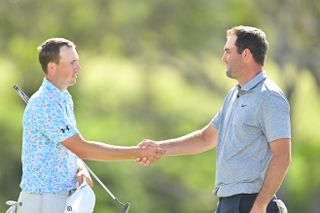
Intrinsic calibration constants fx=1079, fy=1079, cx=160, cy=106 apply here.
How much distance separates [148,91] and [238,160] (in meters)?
21.7

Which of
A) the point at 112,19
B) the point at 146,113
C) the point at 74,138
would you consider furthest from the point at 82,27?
the point at 74,138

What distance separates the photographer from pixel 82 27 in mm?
25250

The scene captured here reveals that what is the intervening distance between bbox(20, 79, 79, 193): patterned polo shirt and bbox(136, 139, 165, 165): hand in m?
0.93

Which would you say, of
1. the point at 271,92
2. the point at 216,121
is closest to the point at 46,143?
the point at 216,121

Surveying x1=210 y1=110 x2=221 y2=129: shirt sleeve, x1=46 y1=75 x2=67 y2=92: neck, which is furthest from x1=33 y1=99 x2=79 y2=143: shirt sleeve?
x1=210 y1=110 x2=221 y2=129: shirt sleeve

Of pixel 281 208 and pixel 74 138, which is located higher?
pixel 74 138

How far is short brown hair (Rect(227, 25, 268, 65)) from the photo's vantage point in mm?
6301

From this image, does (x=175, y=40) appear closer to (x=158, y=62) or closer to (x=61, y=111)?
(x=158, y=62)

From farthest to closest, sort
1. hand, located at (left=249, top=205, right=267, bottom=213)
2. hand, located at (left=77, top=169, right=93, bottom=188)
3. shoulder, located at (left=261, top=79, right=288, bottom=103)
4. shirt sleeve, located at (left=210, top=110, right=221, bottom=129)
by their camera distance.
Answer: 1. shirt sleeve, located at (left=210, top=110, right=221, bottom=129)
2. hand, located at (left=77, top=169, right=93, bottom=188)
3. shoulder, located at (left=261, top=79, right=288, bottom=103)
4. hand, located at (left=249, top=205, right=267, bottom=213)

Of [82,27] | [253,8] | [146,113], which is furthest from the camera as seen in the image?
[146,113]

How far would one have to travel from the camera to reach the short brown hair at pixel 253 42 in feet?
20.7

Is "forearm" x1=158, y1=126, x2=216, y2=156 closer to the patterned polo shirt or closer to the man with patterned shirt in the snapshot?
the man with patterned shirt

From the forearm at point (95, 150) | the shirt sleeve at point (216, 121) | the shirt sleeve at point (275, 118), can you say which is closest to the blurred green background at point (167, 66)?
the shirt sleeve at point (216, 121)

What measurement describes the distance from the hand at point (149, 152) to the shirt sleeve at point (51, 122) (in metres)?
0.97
